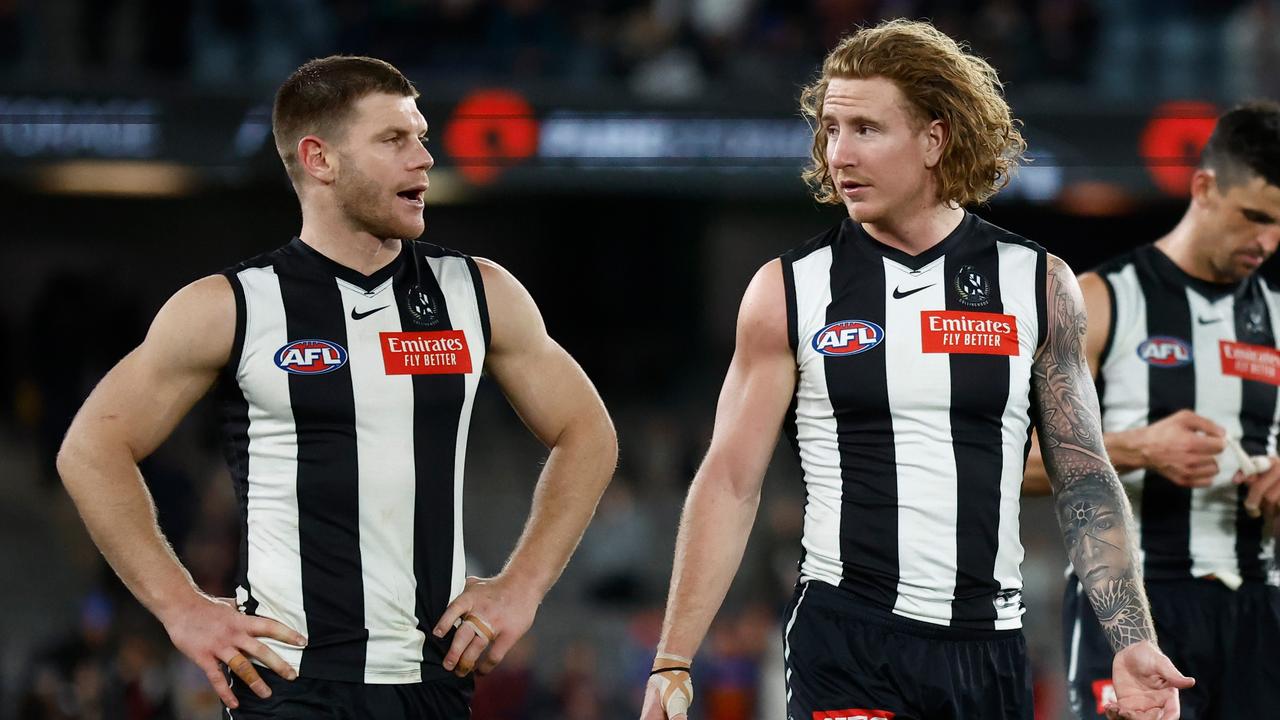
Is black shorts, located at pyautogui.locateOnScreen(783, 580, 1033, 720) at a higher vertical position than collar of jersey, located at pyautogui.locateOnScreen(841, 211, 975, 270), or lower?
lower

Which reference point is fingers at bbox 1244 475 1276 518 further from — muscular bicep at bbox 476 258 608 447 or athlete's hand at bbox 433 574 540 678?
athlete's hand at bbox 433 574 540 678

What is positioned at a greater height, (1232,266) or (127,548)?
(1232,266)

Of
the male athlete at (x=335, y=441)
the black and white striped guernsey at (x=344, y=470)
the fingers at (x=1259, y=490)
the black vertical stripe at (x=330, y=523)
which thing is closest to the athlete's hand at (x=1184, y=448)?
the fingers at (x=1259, y=490)

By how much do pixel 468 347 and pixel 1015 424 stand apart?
133 cm

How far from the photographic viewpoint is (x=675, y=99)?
1226 cm

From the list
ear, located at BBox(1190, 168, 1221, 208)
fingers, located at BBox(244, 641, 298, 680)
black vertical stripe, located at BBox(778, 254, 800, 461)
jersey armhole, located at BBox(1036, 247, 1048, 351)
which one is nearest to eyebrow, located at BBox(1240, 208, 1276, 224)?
ear, located at BBox(1190, 168, 1221, 208)

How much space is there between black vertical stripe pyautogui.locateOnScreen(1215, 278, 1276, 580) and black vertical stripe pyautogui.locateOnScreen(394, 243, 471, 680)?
2.43 metres

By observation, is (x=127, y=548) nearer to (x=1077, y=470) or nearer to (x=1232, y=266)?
(x=1077, y=470)

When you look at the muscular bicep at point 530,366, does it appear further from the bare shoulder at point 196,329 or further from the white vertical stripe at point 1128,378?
the white vertical stripe at point 1128,378

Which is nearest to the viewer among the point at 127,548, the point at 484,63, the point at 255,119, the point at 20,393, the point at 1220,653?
the point at 127,548

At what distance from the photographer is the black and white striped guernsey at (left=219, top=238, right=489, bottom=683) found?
12.9 ft

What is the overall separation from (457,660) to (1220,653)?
231 cm

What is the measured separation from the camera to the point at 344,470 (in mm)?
3949

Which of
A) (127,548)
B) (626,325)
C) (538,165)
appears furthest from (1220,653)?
(626,325)
